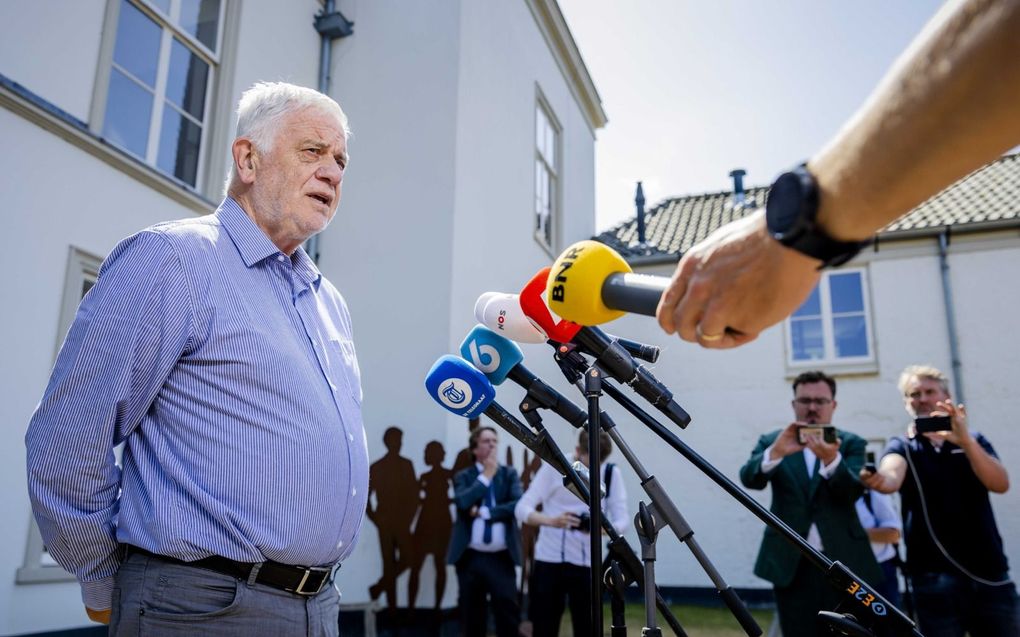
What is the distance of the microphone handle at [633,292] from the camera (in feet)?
3.92

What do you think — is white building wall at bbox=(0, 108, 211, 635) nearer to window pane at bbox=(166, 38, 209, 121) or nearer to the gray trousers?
window pane at bbox=(166, 38, 209, 121)

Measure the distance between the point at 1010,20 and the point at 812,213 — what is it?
29cm

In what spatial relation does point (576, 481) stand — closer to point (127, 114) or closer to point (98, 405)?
point (98, 405)

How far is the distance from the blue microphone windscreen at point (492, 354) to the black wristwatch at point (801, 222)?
4.60ft

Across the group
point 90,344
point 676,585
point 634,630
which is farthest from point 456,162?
point 676,585

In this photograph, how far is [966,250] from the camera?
476 inches

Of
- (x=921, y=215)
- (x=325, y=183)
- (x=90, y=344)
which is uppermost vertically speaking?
(x=921, y=215)

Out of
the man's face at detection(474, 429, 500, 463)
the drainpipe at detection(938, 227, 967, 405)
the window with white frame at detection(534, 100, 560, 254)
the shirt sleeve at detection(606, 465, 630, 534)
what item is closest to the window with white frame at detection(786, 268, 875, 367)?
the drainpipe at detection(938, 227, 967, 405)

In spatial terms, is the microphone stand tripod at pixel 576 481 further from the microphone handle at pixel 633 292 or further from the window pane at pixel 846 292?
the window pane at pixel 846 292

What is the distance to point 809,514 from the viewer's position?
12.3 ft

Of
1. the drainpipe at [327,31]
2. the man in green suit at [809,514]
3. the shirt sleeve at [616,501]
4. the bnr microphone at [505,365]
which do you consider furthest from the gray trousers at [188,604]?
the drainpipe at [327,31]

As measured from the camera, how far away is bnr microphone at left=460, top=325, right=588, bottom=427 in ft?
7.22

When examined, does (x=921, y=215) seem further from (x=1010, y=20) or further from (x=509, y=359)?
(x=1010, y=20)

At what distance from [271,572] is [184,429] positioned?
400 millimetres
